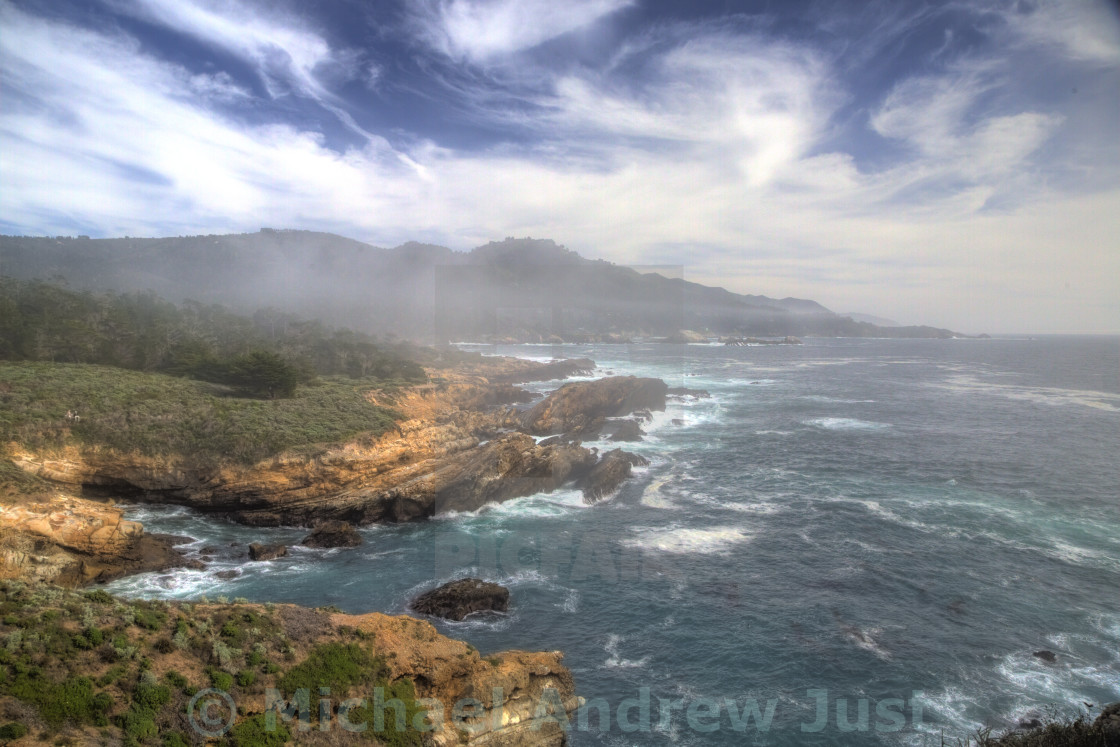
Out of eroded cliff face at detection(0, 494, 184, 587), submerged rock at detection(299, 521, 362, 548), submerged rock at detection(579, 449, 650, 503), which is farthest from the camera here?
submerged rock at detection(579, 449, 650, 503)

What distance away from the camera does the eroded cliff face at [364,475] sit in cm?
2909

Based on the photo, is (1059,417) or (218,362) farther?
(1059,417)

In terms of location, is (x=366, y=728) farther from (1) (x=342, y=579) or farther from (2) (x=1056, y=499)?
(2) (x=1056, y=499)

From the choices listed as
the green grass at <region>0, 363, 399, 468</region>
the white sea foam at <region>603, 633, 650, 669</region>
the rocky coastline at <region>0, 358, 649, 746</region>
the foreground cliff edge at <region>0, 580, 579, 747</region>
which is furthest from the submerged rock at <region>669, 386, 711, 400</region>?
the foreground cliff edge at <region>0, 580, 579, 747</region>

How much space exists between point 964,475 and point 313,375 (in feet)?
165

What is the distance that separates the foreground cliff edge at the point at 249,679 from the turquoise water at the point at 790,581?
351 cm

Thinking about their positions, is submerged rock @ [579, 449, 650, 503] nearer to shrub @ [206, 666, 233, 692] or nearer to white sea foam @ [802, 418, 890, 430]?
shrub @ [206, 666, 233, 692]

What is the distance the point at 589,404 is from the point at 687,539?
91.1ft

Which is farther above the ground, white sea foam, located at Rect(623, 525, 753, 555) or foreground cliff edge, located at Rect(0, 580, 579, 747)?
foreground cliff edge, located at Rect(0, 580, 579, 747)

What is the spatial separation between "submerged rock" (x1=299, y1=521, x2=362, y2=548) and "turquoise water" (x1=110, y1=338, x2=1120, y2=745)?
633 mm

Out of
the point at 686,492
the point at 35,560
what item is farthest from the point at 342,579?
the point at 686,492

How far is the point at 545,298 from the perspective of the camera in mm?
180875

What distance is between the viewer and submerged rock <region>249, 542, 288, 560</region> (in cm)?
2589

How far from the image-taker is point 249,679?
40.2ft
